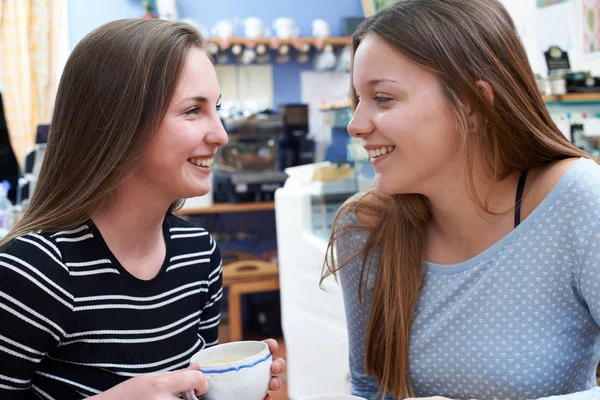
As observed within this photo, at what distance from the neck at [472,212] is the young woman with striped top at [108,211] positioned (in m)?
0.41

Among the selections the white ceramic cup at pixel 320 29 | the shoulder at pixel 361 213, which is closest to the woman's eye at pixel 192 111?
the shoulder at pixel 361 213

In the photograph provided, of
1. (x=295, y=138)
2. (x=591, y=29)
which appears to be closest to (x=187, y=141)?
(x=591, y=29)

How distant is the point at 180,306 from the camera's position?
125 cm

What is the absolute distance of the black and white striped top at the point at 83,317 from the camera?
101 centimetres

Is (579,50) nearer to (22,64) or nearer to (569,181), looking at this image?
(569,181)

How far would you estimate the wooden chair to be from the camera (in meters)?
4.30

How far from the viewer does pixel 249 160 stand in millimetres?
4762

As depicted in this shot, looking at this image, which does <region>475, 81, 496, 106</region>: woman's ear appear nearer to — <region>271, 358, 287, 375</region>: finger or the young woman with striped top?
the young woman with striped top

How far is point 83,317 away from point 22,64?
436 centimetres

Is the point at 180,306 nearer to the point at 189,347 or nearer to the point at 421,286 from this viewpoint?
the point at 189,347

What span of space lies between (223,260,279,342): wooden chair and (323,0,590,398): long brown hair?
303 centimetres

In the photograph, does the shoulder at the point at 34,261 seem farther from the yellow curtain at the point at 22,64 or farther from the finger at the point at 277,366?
the yellow curtain at the point at 22,64

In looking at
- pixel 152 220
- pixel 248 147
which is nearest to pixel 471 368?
pixel 152 220

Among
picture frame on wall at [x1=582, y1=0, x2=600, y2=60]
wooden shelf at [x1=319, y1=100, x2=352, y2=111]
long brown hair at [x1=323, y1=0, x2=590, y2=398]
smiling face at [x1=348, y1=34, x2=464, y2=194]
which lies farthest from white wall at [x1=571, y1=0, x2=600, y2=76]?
smiling face at [x1=348, y1=34, x2=464, y2=194]
